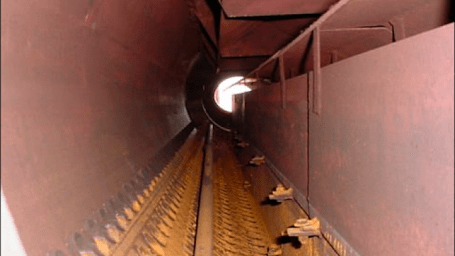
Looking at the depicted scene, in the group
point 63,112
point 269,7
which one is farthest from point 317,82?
point 269,7

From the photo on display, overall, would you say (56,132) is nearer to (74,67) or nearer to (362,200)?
(74,67)

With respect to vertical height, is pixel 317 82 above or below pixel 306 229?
above

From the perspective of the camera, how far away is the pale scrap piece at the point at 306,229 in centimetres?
227

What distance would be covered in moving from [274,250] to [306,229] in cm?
144

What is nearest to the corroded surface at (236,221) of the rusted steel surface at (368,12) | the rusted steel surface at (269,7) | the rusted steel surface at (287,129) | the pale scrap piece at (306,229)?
the rusted steel surface at (287,129)

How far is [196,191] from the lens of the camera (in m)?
3.87

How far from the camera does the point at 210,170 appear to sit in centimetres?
449

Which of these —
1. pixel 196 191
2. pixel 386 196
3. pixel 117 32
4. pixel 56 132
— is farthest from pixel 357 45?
pixel 56 132

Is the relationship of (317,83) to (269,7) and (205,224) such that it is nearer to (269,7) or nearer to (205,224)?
(205,224)

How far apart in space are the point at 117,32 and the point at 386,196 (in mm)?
2206

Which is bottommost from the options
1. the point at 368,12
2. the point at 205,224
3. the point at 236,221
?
Result: the point at 236,221

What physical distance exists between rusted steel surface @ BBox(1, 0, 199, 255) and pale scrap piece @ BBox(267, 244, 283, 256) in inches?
59.2

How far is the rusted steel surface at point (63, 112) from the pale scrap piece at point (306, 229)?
1112 mm

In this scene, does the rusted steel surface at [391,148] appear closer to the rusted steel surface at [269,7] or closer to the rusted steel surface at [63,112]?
the rusted steel surface at [63,112]
